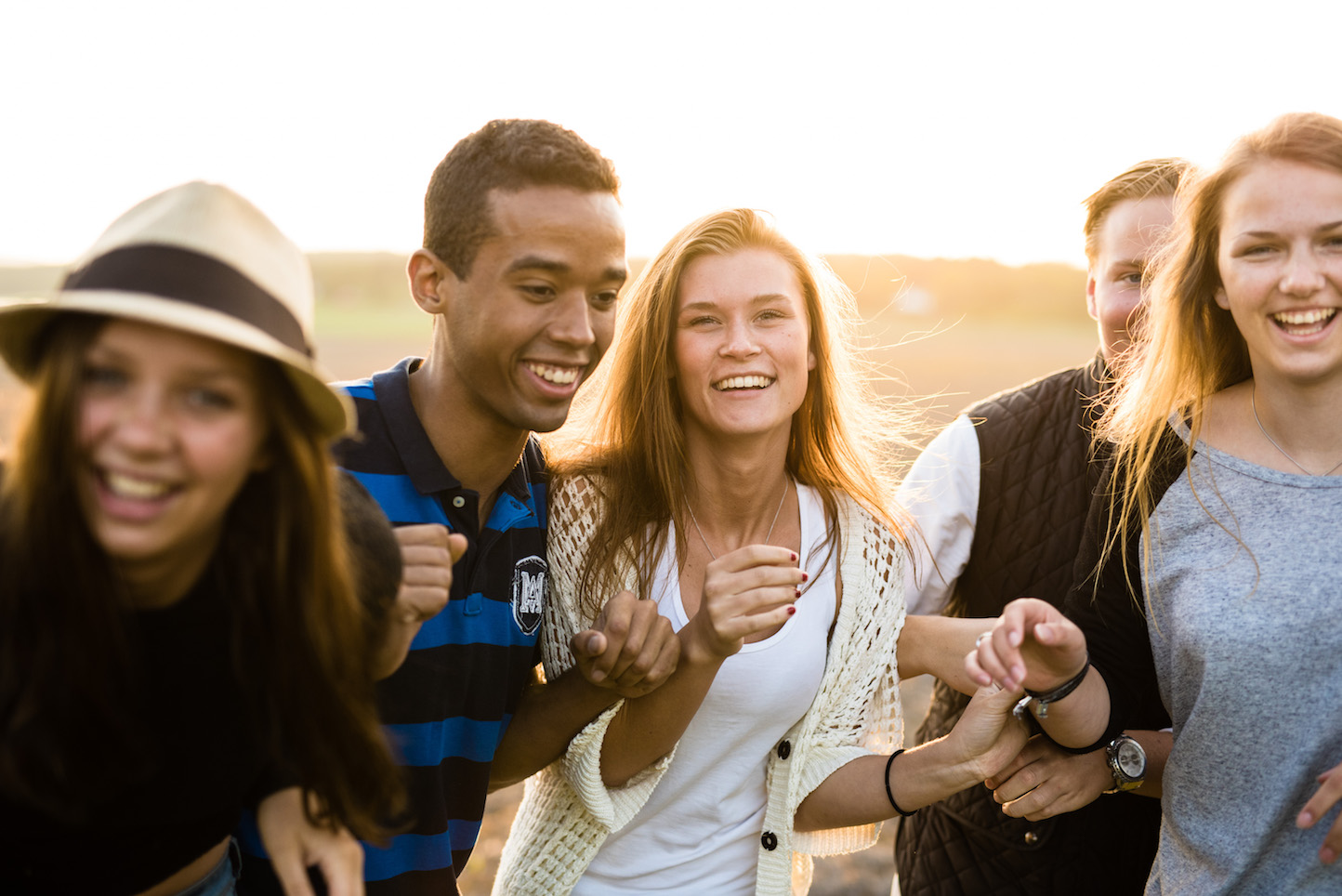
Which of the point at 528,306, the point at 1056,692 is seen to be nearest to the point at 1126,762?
the point at 1056,692

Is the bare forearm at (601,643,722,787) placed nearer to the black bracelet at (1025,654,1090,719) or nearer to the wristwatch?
the black bracelet at (1025,654,1090,719)

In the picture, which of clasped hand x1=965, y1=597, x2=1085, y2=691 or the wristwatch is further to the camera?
the wristwatch

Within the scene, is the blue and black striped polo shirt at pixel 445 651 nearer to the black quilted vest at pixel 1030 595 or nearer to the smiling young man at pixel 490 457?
the smiling young man at pixel 490 457

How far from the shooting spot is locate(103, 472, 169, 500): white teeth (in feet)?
4.50

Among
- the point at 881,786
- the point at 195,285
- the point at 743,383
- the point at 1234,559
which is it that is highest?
the point at 195,285

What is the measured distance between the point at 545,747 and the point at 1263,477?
178 centimetres

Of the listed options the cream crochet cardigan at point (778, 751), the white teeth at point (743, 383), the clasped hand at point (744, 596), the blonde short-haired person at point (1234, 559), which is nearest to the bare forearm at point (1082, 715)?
the blonde short-haired person at point (1234, 559)

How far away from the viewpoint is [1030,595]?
2.60m

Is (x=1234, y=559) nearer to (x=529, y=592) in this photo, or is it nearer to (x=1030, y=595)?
(x=1030, y=595)

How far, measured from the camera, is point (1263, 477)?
2104mm

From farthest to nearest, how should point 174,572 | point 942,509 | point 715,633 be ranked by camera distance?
point 942,509, point 715,633, point 174,572

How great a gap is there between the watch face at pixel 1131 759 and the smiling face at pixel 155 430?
2095mm

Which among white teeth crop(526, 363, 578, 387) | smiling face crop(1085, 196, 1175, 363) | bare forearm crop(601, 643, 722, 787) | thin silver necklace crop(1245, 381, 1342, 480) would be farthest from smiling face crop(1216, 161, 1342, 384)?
white teeth crop(526, 363, 578, 387)

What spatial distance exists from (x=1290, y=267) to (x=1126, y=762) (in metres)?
1.21
